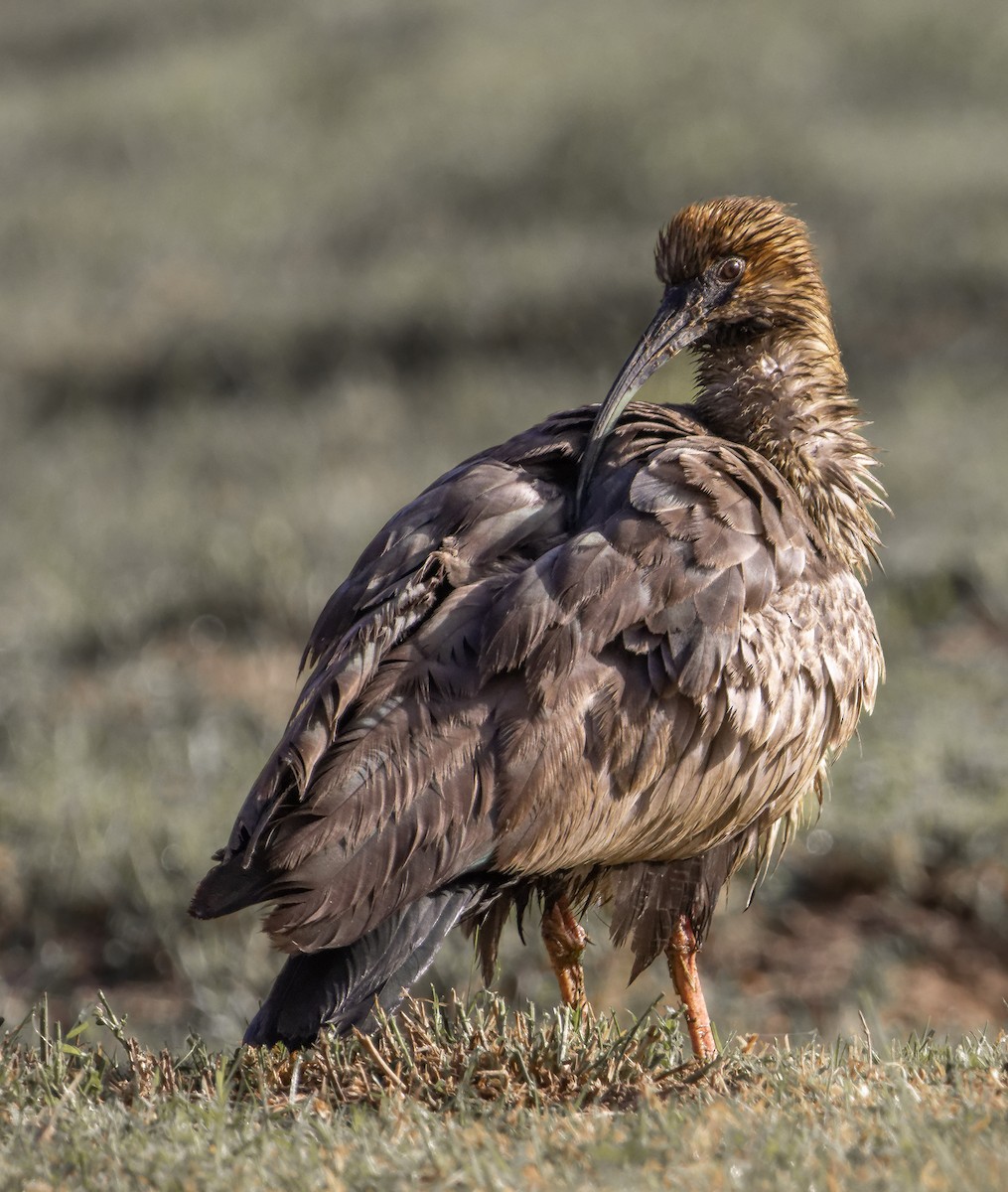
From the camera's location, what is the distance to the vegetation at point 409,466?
318cm

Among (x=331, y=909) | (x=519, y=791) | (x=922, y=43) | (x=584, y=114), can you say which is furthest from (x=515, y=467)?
(x=922, y=43)

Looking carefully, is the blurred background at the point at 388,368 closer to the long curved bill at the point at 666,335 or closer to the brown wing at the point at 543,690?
the brown wing at the point at 543,690

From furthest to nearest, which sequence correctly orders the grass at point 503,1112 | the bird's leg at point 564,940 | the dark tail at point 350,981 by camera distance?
1. the bird's leg at point 564,940
2. the dark tail at point 350,981
3. the grass at point 503,1112

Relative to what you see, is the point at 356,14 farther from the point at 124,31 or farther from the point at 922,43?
the point at 922,43

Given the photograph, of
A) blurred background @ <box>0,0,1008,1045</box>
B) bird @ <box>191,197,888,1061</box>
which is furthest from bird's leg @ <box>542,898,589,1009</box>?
blurred background @ <box>0,0,1008,1045</box>

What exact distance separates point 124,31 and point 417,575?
22.2m

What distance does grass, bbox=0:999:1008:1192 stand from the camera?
2.74 metres

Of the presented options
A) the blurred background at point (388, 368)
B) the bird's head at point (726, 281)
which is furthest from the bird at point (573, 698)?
the blurred background at point (388, 368)

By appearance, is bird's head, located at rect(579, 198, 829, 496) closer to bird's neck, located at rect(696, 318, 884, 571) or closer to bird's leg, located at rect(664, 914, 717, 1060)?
bird's neck, located at rect(696, 318, 884, 571)

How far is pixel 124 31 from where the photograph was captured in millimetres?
23828

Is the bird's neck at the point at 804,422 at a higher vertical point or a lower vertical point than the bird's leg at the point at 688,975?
higher

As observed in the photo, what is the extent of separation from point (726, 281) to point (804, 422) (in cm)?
46

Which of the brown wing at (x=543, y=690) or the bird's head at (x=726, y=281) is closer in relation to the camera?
the brown wing at (x=543, y=690)

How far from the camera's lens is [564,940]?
163 inches
